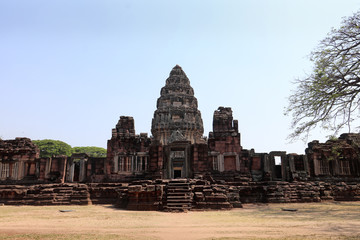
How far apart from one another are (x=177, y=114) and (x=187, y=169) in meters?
19.8

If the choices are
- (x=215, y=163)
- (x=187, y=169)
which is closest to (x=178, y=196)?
(x=187, y=169)

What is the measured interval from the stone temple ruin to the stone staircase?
12.7 ft

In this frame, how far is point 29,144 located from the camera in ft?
90.6

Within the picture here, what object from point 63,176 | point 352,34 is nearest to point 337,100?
point 352,34

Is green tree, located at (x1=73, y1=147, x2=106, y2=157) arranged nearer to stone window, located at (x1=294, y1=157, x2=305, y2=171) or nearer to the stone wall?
the stone wall

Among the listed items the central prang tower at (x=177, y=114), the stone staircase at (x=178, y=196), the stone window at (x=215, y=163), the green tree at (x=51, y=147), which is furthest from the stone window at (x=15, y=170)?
the green tree at (x=51, y=147)

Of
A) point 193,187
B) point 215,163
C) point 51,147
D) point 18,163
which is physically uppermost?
point 51,147

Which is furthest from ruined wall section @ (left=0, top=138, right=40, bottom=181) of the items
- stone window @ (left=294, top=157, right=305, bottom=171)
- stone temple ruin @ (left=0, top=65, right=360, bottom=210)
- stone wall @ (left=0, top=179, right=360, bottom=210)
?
stone window @ (left=294, top=157, right=305, bottom=171)

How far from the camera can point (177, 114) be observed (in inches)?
1667

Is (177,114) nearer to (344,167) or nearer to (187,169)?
(187,169)

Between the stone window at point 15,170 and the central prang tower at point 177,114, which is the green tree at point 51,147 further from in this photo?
the stone window at point 15,170

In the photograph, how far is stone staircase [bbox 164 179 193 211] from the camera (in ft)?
48.5

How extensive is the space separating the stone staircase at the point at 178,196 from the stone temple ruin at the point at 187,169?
12.7 feet

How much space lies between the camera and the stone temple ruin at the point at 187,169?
20469mm
